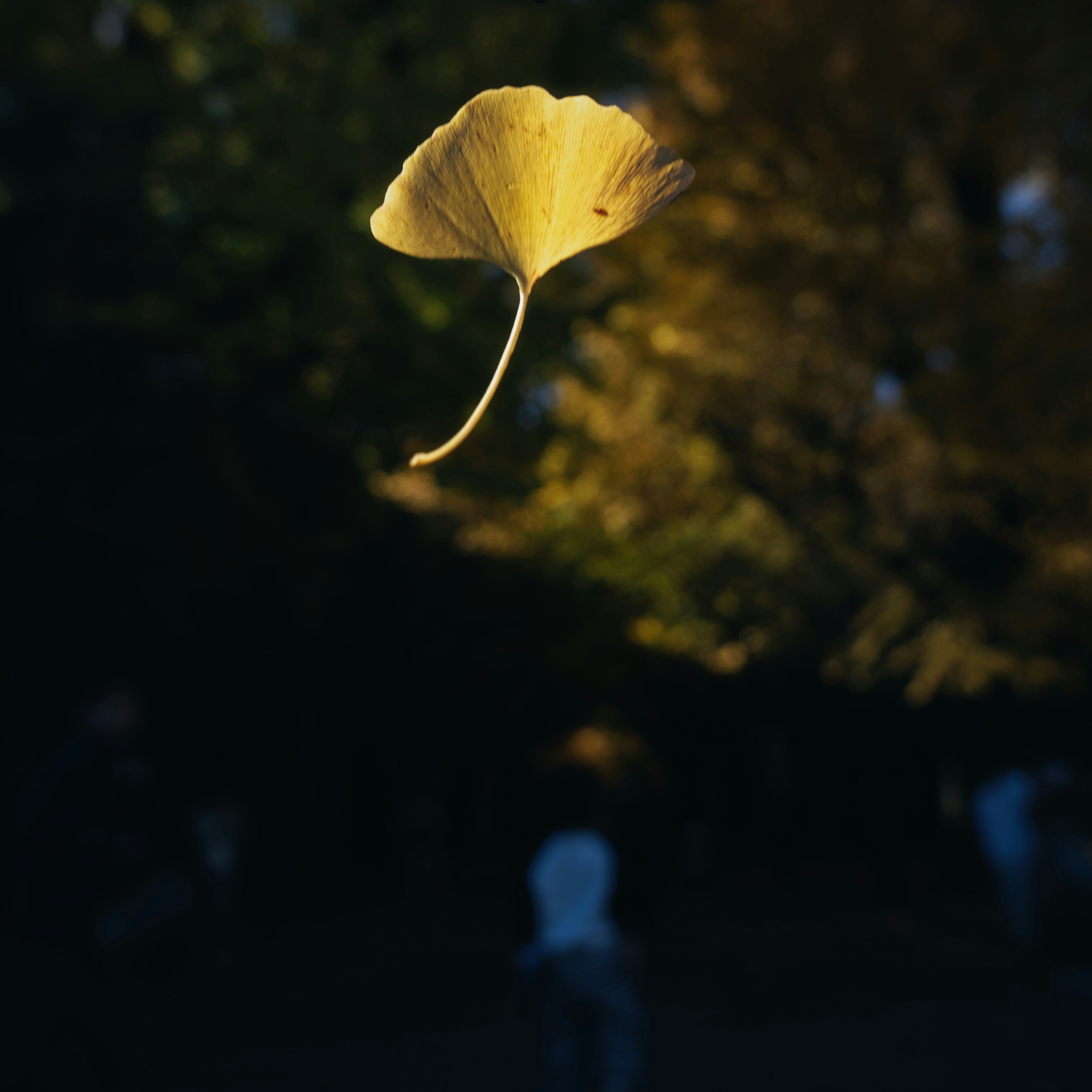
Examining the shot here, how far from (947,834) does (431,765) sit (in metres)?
4.14

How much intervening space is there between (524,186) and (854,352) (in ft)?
21.8

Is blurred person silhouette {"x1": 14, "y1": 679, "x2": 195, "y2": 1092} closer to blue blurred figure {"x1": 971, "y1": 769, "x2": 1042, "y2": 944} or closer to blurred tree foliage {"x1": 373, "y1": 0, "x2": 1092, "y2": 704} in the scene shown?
blurred tree foliage {"x1": 373, "y1": 0, "x2": 1092, "y2": 704}

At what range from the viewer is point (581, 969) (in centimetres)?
296

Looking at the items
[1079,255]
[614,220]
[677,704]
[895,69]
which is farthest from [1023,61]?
[614,220]

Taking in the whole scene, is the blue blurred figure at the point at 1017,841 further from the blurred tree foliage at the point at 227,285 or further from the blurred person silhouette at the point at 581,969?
the blurred tree foliage at the point at 227,285

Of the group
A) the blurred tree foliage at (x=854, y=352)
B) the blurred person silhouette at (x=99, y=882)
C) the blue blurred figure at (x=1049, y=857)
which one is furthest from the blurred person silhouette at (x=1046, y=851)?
the blurred person silhouette at (x=99, y=882)

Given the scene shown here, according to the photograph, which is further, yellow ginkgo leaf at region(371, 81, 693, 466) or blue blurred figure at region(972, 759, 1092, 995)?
blue blurred figure at region(972, 759, 1092, 995)

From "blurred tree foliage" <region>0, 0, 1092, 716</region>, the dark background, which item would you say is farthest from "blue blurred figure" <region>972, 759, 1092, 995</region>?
"blurred tree foliage" <region>0, 0, 1092, 716</region>

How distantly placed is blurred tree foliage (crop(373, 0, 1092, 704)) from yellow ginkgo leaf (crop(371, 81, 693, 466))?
17.4 ft

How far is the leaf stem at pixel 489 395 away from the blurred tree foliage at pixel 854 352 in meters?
5.30

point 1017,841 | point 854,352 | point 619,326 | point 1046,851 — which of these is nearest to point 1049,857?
point 1046,851

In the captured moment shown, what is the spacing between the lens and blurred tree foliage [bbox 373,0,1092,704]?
20.2 feet

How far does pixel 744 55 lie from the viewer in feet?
21.9

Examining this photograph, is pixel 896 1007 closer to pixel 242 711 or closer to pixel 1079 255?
pixel 1079 255
